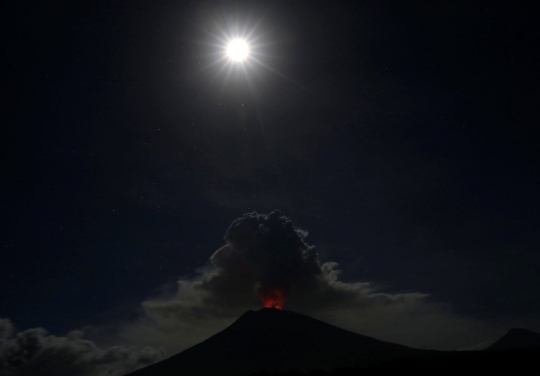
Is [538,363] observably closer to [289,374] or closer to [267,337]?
[289,374]

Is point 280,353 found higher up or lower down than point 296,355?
higher up

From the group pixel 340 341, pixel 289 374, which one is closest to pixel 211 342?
pixel 340 341

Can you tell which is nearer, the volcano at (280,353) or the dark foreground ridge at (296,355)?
the dark foreground ridge at (296,355)

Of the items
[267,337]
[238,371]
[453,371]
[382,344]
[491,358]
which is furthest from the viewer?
[267,337]

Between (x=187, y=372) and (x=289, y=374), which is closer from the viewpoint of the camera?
(x=289, y=374)

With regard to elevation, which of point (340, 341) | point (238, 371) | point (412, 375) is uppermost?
point (340, 341)

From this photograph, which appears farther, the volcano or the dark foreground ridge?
the volcano

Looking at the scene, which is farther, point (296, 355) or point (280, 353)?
point (280, 353)

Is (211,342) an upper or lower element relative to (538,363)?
upper
